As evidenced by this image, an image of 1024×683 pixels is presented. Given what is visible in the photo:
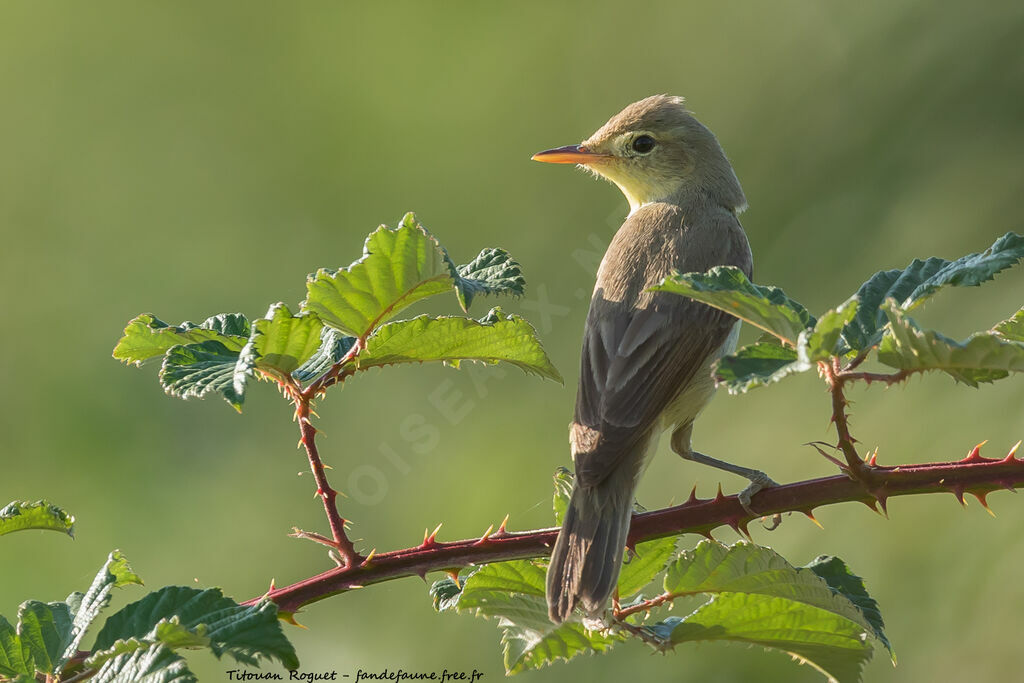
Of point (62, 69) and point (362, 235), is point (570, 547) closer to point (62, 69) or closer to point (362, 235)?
point (362, 235)

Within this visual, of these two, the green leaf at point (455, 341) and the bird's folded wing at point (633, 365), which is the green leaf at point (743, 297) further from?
the bird's folded wing at point (633, 365)

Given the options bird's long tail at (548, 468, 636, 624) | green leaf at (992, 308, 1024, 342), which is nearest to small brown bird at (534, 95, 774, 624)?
bird's long tail at (548, 468, 636, 624)

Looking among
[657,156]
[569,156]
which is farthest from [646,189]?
[569,156]

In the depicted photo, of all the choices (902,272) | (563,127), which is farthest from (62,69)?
(902,272)

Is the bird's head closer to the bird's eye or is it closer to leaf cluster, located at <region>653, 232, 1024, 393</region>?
the bird's eye

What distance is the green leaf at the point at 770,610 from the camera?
1459mm

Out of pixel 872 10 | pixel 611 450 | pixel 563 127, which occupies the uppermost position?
pixel 872 10

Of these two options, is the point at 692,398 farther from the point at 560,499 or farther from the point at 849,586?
the point at 849,586

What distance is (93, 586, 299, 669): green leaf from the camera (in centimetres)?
116

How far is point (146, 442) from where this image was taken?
403 centimetres

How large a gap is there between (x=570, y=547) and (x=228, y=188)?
3.17m

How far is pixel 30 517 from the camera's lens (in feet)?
4.83

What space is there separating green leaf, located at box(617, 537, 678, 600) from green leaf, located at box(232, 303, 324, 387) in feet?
2.07

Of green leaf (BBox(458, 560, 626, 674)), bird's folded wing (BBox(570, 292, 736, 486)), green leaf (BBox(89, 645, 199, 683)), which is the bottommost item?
green leaf (BBox(89, 645, 199, 683))
